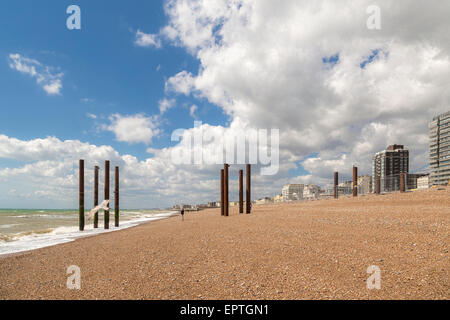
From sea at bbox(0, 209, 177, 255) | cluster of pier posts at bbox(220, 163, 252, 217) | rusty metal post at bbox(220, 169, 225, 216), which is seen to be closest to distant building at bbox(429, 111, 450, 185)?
cluster of pier posts at bbox(220, 163, 252, 217)

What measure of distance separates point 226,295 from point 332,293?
228 cm

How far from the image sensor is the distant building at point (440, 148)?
51.5m

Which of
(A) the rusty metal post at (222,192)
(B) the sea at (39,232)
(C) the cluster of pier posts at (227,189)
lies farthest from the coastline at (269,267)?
(A) the rusty metal post at (222,192)

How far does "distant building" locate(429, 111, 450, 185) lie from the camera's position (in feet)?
169

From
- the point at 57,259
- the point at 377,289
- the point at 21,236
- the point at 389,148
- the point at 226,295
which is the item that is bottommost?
the point at 21,236

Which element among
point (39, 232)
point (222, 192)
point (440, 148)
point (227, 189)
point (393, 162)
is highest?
point (440, 148)

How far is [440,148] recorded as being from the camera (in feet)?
182

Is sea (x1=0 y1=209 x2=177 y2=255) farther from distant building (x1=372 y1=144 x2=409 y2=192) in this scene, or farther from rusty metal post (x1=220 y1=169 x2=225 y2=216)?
distant building (x1=372 y1=144 x2=409 y2=192)

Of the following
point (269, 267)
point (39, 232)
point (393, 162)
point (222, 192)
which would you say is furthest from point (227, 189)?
point (393, 162)

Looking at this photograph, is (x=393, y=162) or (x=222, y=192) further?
(x=393, y=162)

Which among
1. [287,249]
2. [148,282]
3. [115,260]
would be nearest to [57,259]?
[115,260]

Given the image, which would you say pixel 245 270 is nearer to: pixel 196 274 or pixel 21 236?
pixel 196 274

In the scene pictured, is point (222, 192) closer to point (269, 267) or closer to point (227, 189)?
point (227, 189)
